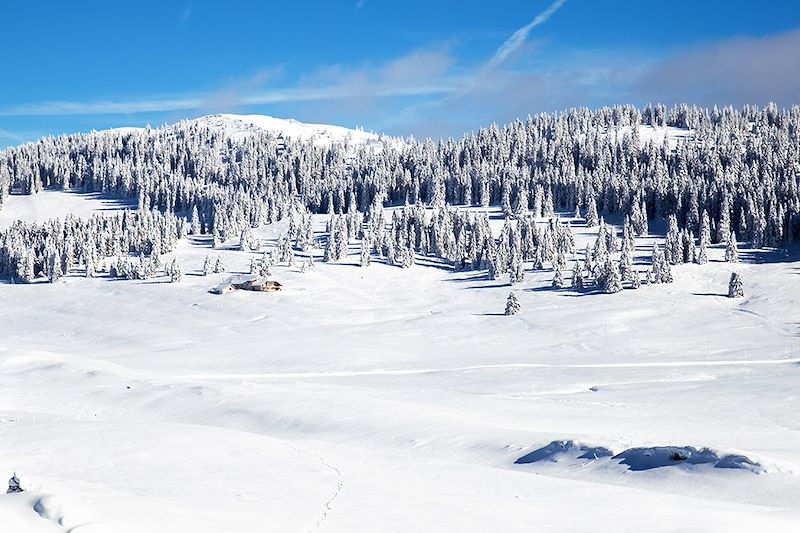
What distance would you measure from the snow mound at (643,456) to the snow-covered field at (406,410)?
0.38 ft

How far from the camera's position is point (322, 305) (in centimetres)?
10156

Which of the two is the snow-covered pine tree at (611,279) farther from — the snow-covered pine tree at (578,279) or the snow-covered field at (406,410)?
the snow-covered pine tree at (578,279)

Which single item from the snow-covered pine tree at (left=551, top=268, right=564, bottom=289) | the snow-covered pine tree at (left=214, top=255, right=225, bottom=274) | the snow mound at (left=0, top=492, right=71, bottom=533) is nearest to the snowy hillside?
the snow mound at (left=0, top=492, right=71, bottom=533)

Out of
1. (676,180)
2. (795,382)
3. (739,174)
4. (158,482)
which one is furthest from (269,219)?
(158,482)

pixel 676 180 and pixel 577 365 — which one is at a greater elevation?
pixel 676 180

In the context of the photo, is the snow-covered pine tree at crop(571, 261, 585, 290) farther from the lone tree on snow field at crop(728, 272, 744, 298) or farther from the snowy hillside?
the lone tree on snow field at crop(728, 272, 744, 298)

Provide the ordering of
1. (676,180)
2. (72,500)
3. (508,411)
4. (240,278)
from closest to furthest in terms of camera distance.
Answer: (72,500) < (508,411) < (240,278) < (676,180)

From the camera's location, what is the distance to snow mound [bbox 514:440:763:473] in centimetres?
2272

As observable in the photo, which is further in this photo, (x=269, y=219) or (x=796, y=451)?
(x=269, y=219)

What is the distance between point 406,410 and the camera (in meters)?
37.2

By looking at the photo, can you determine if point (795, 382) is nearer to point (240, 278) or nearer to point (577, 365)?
point (577, 365)

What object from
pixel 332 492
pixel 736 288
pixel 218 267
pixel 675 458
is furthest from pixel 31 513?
pixel 218 267

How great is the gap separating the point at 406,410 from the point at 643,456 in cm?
1504

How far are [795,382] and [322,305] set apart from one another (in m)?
67.2
